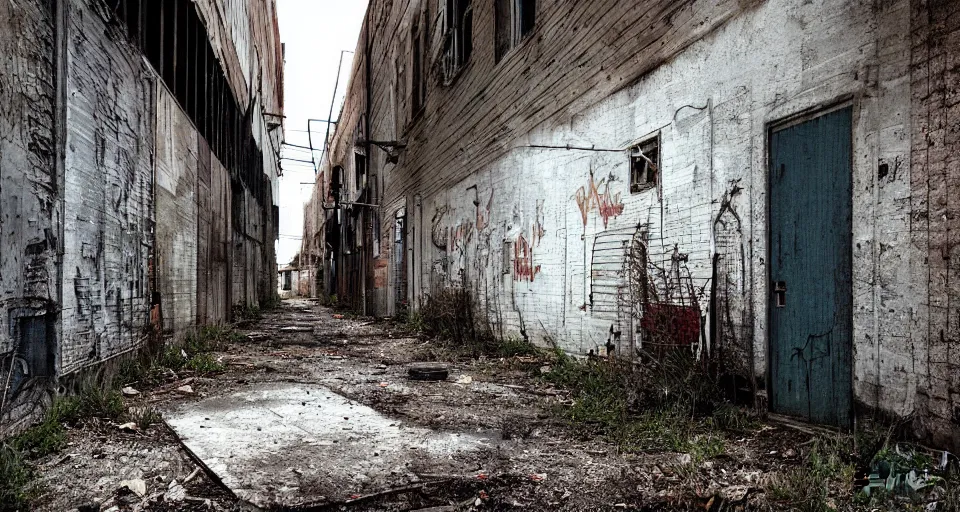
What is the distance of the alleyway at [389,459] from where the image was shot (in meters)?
2.66

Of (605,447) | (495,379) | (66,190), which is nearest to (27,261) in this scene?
(66,190)

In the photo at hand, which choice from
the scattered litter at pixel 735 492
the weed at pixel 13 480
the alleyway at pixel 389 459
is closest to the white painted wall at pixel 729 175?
the alleyway at pixel 389 459

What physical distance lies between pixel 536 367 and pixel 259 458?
3531 millimetres

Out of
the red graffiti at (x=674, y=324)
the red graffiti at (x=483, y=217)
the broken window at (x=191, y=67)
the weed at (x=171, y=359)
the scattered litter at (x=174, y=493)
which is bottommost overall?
the scattered litter at (x=174, y=493)

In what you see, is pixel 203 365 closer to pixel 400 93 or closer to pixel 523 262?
pixel 523 262

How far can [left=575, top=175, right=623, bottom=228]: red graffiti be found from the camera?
5.54m

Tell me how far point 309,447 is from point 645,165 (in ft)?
11.8

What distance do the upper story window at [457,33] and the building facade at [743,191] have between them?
1.05 metres

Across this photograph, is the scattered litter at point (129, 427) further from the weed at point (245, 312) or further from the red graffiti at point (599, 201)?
the weed at point (245, 312)

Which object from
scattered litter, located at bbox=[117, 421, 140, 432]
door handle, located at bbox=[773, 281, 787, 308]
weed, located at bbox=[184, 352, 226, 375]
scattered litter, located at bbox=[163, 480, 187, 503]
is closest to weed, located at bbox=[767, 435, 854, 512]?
door handle, located at bbox=[773, 281, 787, 308]

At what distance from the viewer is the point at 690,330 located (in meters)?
4.44

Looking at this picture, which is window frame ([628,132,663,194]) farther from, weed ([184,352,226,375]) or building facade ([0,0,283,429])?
weed ([184,352,226,375])

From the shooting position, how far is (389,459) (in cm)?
321

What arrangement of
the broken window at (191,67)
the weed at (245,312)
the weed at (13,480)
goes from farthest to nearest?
the weed at (245,312)
the broken window at (191,67)
the weed at (13,480)
